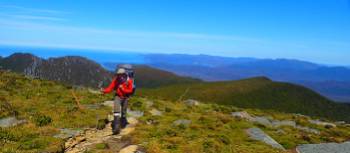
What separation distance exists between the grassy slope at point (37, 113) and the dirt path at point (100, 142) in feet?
2.19

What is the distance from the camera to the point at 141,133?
18828mm

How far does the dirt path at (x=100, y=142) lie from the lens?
16.1m

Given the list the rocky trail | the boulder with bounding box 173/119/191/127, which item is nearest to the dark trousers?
the rocky trail

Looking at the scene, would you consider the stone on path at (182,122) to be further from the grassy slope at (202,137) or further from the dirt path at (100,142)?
the dirt path at (100,142)

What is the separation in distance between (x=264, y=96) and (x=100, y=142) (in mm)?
144510

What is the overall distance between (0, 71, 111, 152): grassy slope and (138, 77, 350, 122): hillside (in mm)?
97411

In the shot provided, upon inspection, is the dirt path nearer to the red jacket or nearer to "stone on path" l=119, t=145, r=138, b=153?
"stone on path" l=119, t=145, r=138, b=153

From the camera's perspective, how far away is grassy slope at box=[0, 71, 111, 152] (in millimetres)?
16273

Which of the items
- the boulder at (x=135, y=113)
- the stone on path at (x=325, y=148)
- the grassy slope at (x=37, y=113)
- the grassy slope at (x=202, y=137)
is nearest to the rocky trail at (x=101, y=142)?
the grassy slope at (x=202, y=137)

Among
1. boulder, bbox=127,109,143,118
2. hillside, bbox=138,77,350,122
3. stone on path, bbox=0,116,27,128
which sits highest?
stone on path, bbox=0,116,27,128

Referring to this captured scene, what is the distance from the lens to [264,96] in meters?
157

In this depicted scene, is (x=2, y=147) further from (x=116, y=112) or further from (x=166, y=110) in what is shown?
(x=166, y=110)

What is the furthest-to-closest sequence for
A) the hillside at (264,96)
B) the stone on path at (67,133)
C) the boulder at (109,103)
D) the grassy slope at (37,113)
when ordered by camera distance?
the hillside at (264,96) → the boulder at (109,103) → the stone on path at (67,133) → the grassy slope at (37,113)

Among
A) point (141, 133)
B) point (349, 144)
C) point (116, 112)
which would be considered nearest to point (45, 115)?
point (116, 112)
